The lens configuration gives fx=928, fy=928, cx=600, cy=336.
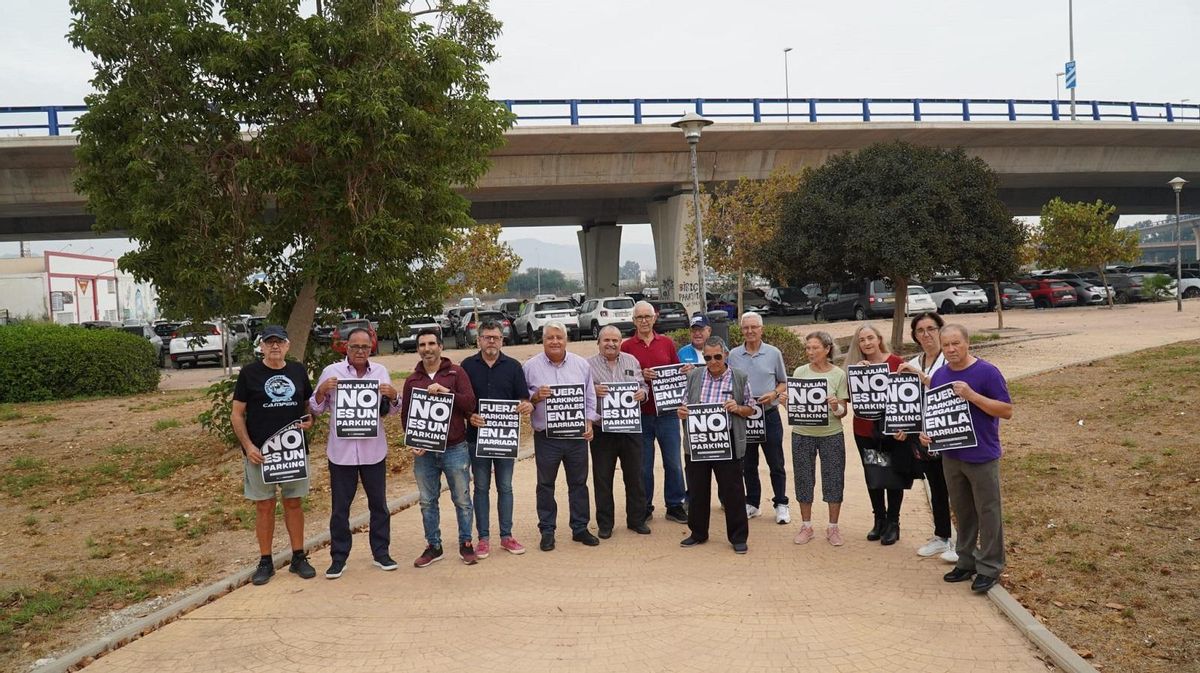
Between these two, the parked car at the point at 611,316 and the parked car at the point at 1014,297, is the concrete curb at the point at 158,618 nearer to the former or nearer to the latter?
→ the parked car at the point at 611,316

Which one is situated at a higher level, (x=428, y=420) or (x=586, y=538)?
(x=428, y=420)

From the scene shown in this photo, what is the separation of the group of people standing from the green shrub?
14.8 metres

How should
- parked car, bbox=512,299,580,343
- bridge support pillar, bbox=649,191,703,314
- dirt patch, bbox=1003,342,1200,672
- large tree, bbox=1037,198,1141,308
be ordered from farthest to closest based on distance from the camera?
1. bridge support pillar, bbox=649,191,703,314
2. large tree, bbox=1037,198,1141,308
3. parked car, bbox=512,299,580,343
4. dirt patch, bbox=1003,342,1200,672

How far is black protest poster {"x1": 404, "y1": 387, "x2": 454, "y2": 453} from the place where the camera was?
7.13 m

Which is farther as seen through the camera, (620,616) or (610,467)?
(610,467)

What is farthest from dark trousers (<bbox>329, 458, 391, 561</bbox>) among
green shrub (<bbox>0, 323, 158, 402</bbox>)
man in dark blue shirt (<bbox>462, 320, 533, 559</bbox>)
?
green shrub (<bbox>0, 323, 158, 402</bbox>)

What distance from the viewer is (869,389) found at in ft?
23.5

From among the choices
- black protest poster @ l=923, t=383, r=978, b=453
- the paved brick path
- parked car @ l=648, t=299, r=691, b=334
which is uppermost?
A: parked car @ l=648, t=299, r=691, b=334

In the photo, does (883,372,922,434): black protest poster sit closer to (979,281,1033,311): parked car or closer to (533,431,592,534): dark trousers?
(533,431,592,534): dark trousers

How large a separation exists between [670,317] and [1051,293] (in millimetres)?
18241

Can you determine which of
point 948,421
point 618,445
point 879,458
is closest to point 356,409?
point 618,445

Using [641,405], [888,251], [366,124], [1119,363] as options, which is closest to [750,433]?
[641,405]

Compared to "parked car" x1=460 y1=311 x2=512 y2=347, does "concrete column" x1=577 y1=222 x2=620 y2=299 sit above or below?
above

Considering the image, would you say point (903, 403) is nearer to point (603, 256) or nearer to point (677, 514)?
point (677, 514)
